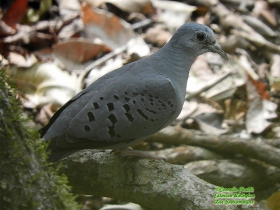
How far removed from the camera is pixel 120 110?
3150 mm

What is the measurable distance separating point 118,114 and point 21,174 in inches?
45.1

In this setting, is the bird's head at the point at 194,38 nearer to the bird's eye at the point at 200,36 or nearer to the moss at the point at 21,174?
the bird's eye at the point at 200,36

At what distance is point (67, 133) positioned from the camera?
9.95 feet

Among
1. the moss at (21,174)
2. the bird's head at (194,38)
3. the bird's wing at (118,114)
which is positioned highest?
the bird's head at (194,38)

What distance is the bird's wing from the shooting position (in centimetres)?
305

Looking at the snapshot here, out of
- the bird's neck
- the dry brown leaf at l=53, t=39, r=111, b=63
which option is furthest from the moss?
the dry brown leaf at l=53, t=39, r=111, b=63

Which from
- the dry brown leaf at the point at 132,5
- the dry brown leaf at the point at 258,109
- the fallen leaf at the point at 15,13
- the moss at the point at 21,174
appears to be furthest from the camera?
the dry brown leaf at the point at 132,5

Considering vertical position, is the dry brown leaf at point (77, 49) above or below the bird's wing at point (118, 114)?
above

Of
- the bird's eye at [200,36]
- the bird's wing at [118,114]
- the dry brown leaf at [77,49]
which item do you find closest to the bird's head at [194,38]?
the bird's eye at [200,36]

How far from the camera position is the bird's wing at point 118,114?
3055mm

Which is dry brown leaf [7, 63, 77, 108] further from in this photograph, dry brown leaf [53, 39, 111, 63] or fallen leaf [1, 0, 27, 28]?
fallen leaf [1, 0, 27, 28]

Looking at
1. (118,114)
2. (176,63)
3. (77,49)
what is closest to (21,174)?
(118,114)

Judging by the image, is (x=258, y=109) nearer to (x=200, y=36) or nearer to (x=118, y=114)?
(x=200, y=36)

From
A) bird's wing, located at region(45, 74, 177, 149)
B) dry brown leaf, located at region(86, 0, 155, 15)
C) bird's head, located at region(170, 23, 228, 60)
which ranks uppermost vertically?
dry brown leaf, located at region(86, 0, 155, 15)
